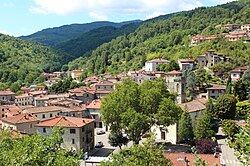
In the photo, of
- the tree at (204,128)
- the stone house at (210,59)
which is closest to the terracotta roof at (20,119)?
the tree at (204,128)

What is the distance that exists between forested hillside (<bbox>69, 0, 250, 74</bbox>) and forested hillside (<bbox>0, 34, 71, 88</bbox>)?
1521 cm

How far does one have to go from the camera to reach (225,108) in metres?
44.3

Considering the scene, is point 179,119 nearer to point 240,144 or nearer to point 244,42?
point 240,144

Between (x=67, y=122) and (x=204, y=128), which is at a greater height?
(x=67, y=122)

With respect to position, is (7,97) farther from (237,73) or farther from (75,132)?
(237,73)

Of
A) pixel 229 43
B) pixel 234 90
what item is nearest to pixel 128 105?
pixel 234 90

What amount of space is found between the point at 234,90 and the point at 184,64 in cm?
2482

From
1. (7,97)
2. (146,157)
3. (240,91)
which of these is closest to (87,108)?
(240,91)

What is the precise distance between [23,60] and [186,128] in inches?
4672

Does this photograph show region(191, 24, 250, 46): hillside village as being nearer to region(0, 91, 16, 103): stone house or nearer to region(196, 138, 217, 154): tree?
region(0, 91, 16, 103): stone house

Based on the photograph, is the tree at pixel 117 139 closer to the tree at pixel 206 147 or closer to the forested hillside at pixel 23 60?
the tree at pixel 206 147

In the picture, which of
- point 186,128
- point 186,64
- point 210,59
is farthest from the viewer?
point 210,59

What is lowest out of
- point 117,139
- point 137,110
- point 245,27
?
point 117,139

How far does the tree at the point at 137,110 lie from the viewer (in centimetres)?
3288
